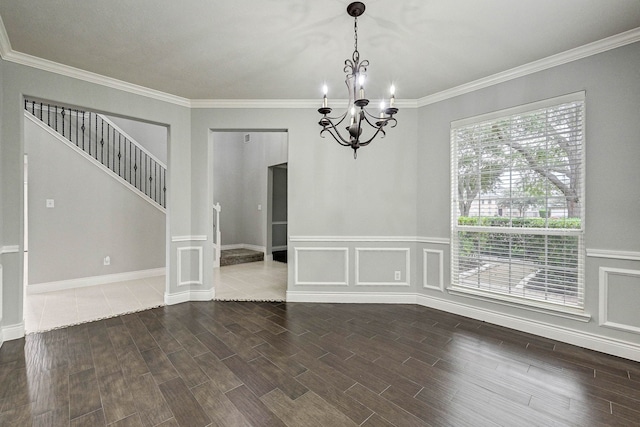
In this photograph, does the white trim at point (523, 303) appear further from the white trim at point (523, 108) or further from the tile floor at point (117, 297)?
the tile floor at point (117, 297)

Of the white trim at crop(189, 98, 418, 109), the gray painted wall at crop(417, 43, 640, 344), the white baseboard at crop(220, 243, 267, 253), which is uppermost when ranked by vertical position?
the white trim at crop(189, 98, 418, 109)

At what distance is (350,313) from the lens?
3.51 metres

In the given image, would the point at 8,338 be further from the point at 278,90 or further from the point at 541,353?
the point at 541,353

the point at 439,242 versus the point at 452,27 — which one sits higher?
the point at 452,27

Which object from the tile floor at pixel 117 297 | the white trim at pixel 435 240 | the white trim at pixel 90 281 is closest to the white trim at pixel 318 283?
the tile floor at pixel 117 297

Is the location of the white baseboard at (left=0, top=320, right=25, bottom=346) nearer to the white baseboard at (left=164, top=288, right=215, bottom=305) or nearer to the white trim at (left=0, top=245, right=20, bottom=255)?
the white trim at (left=0, top=245, right=20, bottom=255)

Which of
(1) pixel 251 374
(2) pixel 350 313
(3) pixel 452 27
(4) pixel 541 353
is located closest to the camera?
(1) pixel 251 374

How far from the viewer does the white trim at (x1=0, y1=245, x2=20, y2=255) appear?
2661 millimetres

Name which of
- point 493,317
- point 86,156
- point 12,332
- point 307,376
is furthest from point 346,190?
point 86,156

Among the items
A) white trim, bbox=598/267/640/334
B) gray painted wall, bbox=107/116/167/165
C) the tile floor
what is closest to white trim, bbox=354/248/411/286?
the tile floor

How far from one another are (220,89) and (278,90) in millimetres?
714

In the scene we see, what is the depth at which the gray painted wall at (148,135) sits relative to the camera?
6410 millimetres

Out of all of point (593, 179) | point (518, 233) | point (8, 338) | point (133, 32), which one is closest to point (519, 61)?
point (593, 179)

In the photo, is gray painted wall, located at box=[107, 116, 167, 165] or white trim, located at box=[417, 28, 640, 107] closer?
white trim, located at box=[417, 28, 640, 107]
